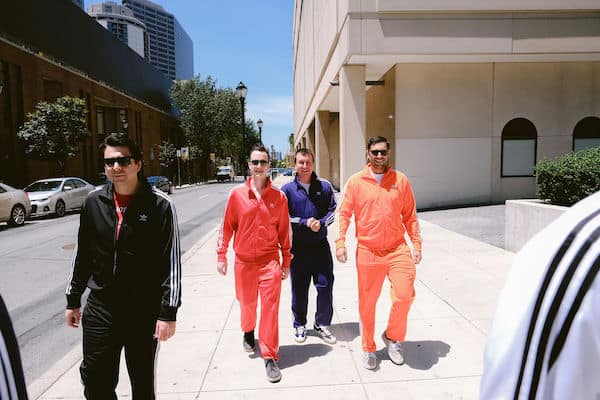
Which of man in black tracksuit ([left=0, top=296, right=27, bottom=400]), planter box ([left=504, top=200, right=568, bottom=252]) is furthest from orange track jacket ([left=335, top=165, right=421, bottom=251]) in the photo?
planter box ([left=504, top=200, right=568, bottom=252])

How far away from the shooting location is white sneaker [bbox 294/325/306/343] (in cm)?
443

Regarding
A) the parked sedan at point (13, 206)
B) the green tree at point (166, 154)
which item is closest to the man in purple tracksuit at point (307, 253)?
the parked sedan at point (13, 206)

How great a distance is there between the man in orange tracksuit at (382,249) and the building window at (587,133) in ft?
51.4

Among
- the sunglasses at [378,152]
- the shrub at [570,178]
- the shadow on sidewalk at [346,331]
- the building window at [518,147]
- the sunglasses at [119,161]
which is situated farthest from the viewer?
the building window at [518,147]

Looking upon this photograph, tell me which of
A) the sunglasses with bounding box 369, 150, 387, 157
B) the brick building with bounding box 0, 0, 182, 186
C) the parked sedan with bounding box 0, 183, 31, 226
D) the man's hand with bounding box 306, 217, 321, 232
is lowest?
the parked sedan with bounding box 0, 183, 31, 226

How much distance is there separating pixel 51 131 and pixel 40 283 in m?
18.5

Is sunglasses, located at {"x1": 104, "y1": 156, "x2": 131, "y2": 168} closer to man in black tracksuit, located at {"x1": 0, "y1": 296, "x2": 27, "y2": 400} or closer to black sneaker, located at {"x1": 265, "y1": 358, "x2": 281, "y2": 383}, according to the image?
man in black tracksuit, located at {"x1": 0, "y1": 296, "x2": 27, "y2": 400}

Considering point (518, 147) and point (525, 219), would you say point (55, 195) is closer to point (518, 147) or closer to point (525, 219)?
point (525, 219)

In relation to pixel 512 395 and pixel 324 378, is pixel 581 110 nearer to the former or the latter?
pixel 324 378

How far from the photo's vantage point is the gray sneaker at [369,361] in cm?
376

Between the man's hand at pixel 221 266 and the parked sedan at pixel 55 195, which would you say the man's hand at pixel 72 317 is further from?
the parked sedan at pixel 55 195

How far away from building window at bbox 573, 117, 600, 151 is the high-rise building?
15213 cm

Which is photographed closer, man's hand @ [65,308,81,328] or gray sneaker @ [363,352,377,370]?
man's hand @ [65,308,81,328]

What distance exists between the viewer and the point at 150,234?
2.56 meters
